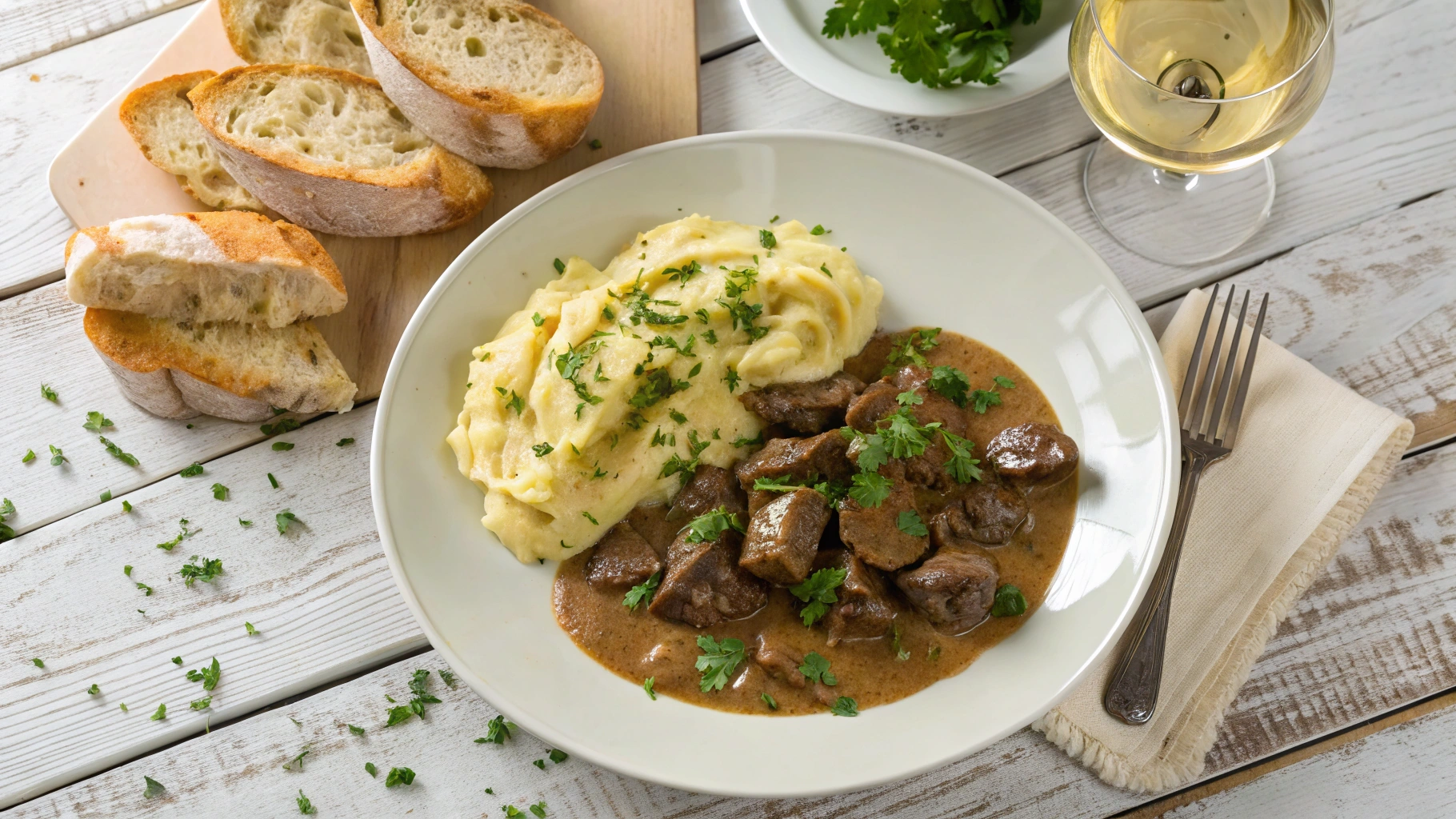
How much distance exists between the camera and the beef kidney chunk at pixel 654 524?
417 cm

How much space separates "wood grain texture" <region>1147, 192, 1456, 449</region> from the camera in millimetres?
4473

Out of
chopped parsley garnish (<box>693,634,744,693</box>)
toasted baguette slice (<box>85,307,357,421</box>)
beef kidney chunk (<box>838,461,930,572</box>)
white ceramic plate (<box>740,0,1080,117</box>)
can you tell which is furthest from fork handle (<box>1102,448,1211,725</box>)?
toasted baguette slice (<box>85,307,357,421</box>)

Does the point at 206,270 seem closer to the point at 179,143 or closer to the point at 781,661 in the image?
the point at 179,143

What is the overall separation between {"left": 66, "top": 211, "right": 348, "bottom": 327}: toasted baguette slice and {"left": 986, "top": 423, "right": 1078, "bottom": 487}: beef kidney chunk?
2.93m

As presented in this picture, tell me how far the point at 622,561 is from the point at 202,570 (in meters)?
1.96

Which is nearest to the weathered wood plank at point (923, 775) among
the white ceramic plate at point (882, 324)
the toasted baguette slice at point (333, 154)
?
the white ceramic plate at point (882, 324)

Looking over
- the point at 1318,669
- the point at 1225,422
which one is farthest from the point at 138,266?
→ the point at 1318,669

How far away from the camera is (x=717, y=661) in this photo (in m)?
3.88

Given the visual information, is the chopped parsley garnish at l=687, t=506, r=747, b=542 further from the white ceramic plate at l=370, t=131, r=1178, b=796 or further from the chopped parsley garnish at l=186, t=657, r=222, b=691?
the chopped parsley garnish at l=186, t=657, r=222, b=691

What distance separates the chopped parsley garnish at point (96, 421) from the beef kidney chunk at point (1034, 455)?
401 cm

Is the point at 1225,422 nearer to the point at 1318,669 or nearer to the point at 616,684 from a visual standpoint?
the point at 1318,669

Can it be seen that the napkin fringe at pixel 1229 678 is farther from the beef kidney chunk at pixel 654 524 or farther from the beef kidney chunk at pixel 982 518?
the beef kidney chunk at pixel 654 524

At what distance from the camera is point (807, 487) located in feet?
13.1

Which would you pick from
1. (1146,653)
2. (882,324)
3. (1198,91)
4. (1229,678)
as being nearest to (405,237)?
(882,324)
